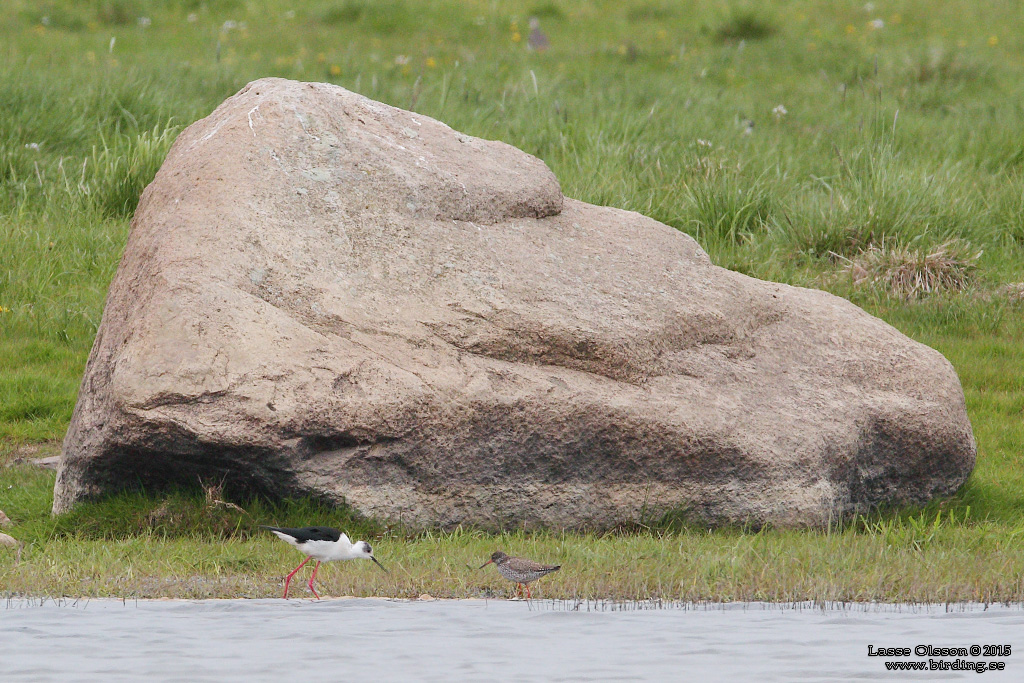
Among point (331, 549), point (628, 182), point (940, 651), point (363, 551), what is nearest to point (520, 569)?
point (363, 551)

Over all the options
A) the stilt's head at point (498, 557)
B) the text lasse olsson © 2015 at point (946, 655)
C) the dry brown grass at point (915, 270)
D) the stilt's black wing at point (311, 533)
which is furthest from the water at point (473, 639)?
the dry brown grass at point (915, 270)

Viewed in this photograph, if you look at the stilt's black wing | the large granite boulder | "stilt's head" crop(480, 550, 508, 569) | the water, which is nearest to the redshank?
"stilt's head" crop(480, 550, 508, 569)

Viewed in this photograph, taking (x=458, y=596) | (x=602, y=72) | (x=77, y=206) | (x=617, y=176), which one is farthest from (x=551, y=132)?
(x=458, y=596)

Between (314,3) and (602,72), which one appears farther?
(314,3)

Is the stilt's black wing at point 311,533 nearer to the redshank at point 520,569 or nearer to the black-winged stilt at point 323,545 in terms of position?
the black-winged stilt at point 323,545

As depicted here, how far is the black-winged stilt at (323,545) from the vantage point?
5.82 m

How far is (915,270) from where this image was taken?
11523 mm

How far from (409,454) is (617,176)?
6889 millimetres

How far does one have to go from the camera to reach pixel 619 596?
575 cm

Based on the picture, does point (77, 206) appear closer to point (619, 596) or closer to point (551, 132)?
point (551, 132)

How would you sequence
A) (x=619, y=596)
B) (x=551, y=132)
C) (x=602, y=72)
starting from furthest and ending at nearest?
(x=602, y=72) < (x=551, y=132) < (x=619, y=596)

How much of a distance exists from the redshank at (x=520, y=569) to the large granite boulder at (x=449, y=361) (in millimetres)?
1021

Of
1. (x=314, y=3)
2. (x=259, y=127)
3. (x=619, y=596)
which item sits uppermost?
(x=259, y=127)

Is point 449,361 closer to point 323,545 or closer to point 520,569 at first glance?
point 323,545
